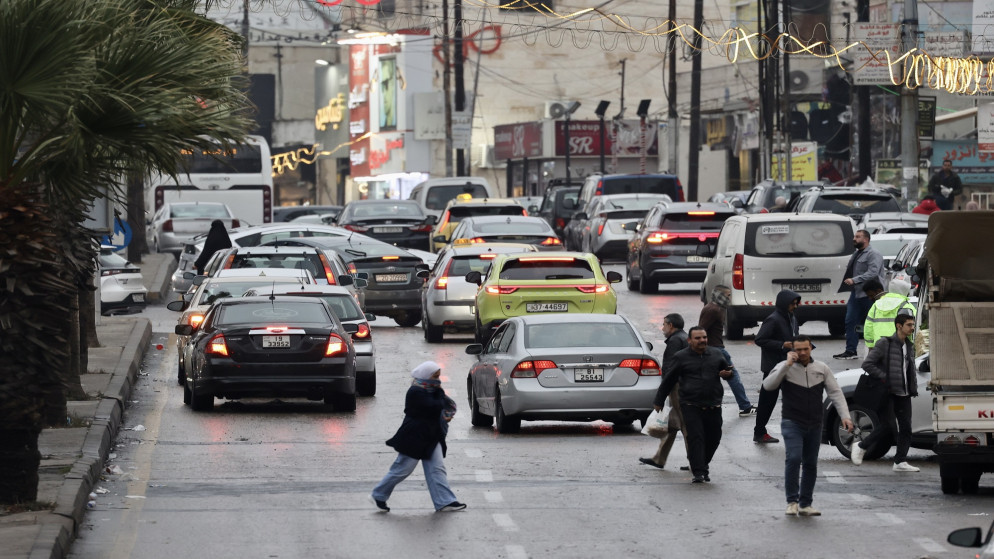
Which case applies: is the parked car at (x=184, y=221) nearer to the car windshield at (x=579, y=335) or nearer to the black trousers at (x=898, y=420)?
the car windshield at (x=579, y=335)

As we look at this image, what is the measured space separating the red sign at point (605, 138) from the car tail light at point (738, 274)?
56.3 meters

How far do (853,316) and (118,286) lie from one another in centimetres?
1448

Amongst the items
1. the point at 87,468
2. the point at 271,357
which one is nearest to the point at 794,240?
the point at 271,357

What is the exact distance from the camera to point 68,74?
13.1m

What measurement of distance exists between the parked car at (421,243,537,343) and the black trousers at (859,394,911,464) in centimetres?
1212

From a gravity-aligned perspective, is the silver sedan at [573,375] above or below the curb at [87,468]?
above

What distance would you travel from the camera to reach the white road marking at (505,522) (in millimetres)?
12906

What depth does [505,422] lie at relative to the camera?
18781 millimetres

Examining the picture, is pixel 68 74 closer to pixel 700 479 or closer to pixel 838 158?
pixel 700 479

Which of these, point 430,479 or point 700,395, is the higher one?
point 700,395

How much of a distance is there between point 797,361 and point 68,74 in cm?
566

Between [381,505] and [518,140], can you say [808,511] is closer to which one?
[381,505]

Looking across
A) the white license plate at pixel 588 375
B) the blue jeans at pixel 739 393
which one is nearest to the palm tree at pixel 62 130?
the white license plate at pixel 588 375

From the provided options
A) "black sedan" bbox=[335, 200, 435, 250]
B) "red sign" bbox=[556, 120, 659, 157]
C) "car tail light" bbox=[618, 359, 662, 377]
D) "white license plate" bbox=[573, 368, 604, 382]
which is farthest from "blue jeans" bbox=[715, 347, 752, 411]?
"red sign" bbox=[556, 120, 659, 157]
